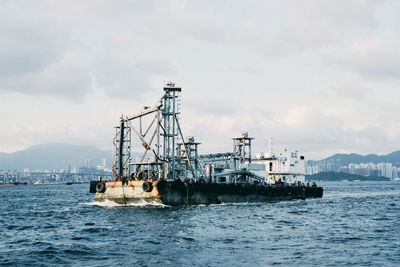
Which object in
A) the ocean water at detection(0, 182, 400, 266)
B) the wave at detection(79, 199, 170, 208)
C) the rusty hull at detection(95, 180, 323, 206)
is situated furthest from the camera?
the wave at detection(79, 199, 170, 208)

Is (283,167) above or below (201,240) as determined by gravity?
above

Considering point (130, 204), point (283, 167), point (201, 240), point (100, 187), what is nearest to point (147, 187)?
point (130, 204)

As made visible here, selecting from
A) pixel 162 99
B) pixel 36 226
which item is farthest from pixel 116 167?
pixel 36 226

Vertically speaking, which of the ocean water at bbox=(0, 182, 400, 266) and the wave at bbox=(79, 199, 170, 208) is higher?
the wave at bbox=(79, 199, 170, 208)

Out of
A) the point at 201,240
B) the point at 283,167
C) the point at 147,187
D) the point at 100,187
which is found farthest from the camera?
the point at 283,167

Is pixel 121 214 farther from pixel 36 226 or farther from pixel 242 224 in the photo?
pixel 242 224

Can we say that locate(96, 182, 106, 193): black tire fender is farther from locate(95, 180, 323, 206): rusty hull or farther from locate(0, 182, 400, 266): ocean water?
locate(0, 182, 400, 266): ocean water

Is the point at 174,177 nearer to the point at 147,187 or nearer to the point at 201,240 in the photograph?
the point at 147,187

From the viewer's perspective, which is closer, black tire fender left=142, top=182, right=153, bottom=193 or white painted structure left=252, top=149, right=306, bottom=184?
black tire fender left=142, top=182, right=153, bottom=193

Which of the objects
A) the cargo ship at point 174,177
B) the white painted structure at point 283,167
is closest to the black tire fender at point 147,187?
the cargo ship at point 174,177

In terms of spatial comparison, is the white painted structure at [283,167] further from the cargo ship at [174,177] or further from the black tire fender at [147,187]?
the black tire fender at [147,187]

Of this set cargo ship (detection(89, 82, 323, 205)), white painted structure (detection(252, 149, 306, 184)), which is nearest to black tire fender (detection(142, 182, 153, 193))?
cargo ship (detection(89, 82, 323, 205))

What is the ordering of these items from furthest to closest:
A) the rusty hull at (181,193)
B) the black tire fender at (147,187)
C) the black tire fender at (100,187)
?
1. the black tire fender at (100,187)
2. the rusty hull at (181,193)
3. the black tire fender at (147,187)

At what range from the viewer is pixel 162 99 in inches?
2138
